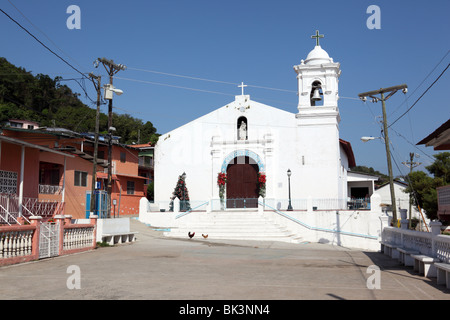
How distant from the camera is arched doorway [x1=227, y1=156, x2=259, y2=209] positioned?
28.1 metres

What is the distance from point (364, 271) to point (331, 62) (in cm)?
1873

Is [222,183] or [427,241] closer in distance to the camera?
[427,241]

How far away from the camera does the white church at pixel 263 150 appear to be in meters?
27.0

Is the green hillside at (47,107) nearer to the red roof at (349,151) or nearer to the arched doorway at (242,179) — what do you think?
the arched doorway at (242,179)

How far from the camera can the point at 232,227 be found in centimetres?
2348

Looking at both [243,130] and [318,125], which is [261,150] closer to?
[243,130]

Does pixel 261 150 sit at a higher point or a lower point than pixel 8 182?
higher

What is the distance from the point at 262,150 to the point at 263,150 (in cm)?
9

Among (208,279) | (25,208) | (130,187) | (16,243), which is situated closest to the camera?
(208,279)

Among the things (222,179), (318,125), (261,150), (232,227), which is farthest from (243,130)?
(232,227)

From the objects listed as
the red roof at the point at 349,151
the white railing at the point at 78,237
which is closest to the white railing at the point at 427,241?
the white railing at the point at 78,237

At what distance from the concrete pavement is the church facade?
42.8 ft
